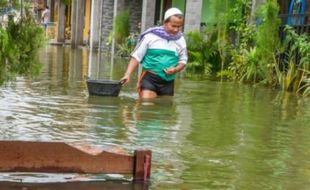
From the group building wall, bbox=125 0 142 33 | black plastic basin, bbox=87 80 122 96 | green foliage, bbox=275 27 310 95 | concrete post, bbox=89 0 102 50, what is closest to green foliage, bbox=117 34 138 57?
building wall, bbox=125 0 142 33

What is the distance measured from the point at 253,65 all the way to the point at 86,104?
19.9ft

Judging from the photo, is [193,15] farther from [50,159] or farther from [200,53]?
[50,159]

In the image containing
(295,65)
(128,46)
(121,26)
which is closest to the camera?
(295,65)

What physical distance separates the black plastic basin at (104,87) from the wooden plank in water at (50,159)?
218 inches

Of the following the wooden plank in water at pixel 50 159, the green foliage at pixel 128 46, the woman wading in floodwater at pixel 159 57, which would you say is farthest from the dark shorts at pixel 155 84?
the green foliage at pixel 128 46

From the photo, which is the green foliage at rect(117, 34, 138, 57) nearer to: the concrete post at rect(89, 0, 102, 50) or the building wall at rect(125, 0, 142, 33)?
the building wall at rect(125, 0, 142, 33)

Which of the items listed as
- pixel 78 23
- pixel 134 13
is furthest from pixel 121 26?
pixel 78 23

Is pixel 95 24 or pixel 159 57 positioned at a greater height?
pixel 159 57

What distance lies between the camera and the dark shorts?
33.8 ft

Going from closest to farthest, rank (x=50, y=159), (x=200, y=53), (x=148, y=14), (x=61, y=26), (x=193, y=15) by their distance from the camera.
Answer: (x=50, y=159)
(x=200, y=53)
(x=193, y=15)
(x=148, y=14)
(x=61, y=26)

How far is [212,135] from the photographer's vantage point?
291 inches

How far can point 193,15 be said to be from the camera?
813 inches

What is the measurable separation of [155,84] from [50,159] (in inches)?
216

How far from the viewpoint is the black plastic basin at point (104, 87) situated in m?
10.6
